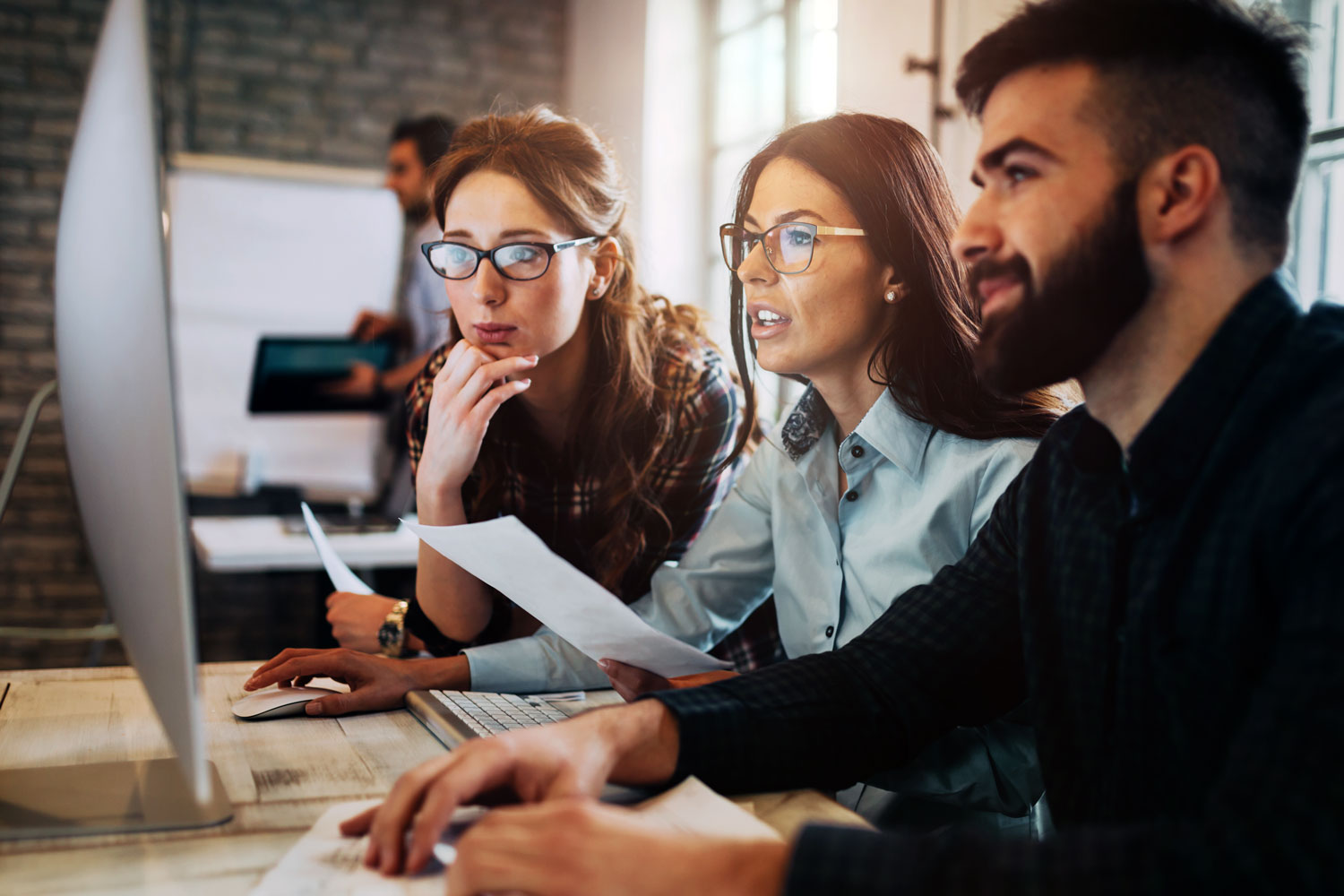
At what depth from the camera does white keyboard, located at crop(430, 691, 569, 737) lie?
0.91 metres

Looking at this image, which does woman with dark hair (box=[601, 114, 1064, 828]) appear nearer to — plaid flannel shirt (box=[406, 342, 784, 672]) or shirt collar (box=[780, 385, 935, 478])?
shirt collar (box=[780, 385, 935, 478])

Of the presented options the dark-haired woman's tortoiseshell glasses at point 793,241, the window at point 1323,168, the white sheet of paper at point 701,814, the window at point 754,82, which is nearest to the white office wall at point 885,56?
the window at point 754,82

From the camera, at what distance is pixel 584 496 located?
1.52 m

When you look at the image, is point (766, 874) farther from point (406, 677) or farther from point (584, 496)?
point (584, 496)

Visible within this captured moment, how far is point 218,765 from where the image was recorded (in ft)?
2.72

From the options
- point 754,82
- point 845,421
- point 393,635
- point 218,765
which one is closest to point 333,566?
point 393,635

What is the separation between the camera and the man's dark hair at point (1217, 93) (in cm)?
69

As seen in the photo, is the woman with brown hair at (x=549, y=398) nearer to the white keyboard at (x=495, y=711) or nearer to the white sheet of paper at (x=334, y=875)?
the white keyboard at (x=495, y=711)

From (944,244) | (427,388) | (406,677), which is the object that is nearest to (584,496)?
(427,388)

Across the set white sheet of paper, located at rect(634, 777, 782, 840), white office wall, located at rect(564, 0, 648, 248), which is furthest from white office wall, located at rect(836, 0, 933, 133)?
white sheet of paper, located at rect(634, 777, 782, 840)

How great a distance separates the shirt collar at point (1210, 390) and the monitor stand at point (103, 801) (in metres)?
0.67

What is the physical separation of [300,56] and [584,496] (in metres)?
3.32

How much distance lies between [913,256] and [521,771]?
2.54 feet

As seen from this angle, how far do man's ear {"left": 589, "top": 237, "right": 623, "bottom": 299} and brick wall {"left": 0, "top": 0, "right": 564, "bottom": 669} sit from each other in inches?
108
